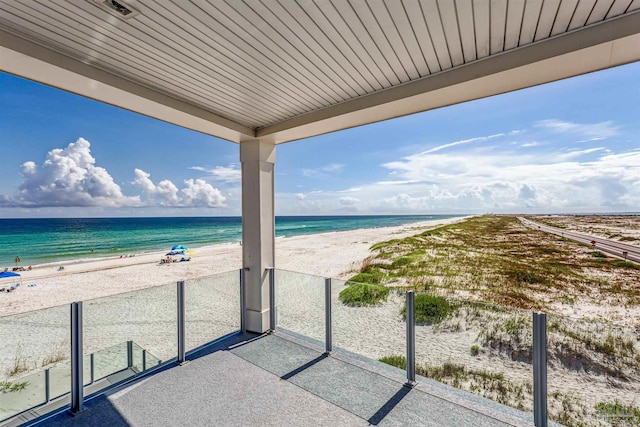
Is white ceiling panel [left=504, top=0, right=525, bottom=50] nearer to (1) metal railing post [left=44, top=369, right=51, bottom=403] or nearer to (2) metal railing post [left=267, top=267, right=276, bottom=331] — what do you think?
(2) metal railing post [left=267, top=267, right=276, bottom=331]

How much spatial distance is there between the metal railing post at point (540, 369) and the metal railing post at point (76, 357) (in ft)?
10.8

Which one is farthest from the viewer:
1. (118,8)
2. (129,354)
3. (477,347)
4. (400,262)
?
(400,262)

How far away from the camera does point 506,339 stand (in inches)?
85.3

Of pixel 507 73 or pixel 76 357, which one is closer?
pixel 507 73

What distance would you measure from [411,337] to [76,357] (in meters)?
2.69

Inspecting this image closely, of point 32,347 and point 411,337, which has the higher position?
point 32,347

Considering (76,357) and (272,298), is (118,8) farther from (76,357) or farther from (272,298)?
(272,298)

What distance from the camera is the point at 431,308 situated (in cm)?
254

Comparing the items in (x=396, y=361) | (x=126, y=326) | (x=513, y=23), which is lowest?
(x=396, y=361)

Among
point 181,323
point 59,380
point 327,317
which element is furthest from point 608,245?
point 59,380

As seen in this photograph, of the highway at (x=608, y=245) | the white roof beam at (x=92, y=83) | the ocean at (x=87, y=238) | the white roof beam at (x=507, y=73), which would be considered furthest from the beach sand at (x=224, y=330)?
the ocean at (x=87, y=238)

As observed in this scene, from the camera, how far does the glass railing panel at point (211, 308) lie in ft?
10.1

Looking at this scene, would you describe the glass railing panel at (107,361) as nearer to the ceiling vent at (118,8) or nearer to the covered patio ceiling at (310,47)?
the covered patio ceiling at (310,47)

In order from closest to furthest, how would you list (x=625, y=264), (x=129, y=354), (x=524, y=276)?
1. (x=129, y=354)
2. (x=625, y=264)
3. (x=524, y=276)
